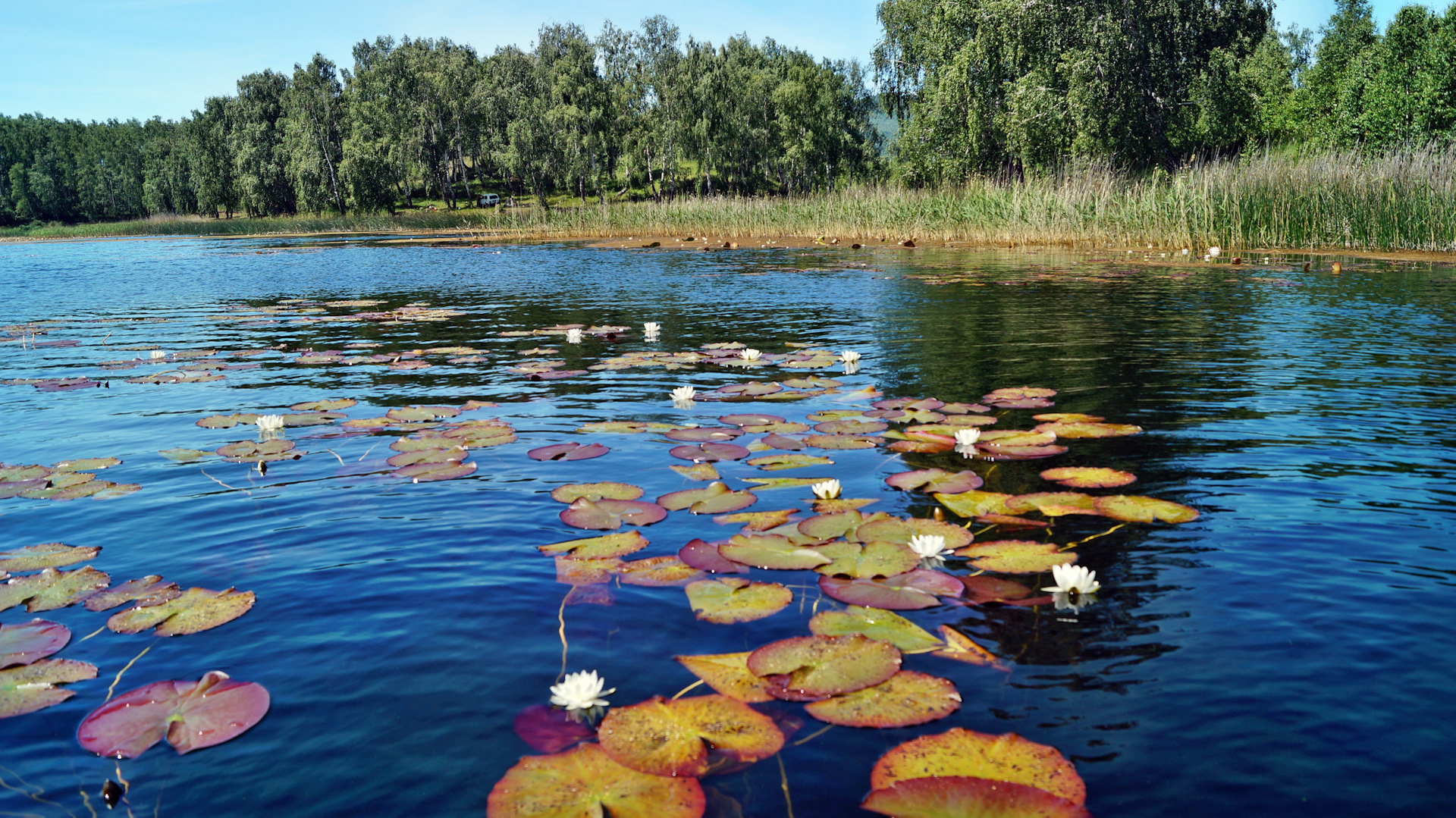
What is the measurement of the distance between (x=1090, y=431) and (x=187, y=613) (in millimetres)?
5695

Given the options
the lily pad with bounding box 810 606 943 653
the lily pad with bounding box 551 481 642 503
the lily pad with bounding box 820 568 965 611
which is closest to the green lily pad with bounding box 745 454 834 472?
the lily pad with bounding box 551 481 642 503

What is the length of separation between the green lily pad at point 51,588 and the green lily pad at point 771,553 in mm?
2991

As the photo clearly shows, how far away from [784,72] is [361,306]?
6551 cm

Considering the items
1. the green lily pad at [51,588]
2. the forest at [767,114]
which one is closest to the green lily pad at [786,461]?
the green lily pad at [51,588]

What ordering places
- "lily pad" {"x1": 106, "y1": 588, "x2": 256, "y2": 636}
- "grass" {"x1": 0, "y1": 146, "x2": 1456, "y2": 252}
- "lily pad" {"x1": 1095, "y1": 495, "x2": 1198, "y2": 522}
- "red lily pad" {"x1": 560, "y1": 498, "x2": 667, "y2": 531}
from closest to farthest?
1. "lily pad" {"x1": 106, "y1": 588, "x2": 256, "y2": 636}
2. "lily pad" {"x1": 1095, "y1": 495, "x2": 1198, "y2": 522}
3. "red lily pad" {"x1": 560, "y1": 498, "x2": 667, "y2": 531}
4. "grass" {"x1": 0, "y1": 146, "x2": 1456, "y2": 252}

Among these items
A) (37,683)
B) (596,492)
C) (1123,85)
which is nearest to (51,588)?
(37,683)

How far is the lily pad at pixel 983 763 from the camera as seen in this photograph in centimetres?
225

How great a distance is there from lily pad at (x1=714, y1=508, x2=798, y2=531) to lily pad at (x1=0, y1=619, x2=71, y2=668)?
2.96 m

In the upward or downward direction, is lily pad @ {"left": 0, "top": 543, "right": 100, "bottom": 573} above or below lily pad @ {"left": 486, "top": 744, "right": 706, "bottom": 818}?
above

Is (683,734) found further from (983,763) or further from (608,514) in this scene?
(608,514)

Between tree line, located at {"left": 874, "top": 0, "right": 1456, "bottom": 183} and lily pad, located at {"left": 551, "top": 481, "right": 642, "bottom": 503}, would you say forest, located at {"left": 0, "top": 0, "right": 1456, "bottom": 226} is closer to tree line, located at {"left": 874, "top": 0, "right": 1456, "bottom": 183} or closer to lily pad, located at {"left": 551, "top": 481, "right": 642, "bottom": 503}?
tree line, located at {"left": 874, "top": 0, "right": 1456, "bottom": 183}

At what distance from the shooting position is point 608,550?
4137mm

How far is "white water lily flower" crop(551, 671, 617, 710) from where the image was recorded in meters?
2.63

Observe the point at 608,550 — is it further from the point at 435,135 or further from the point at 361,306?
the point at 435,135
